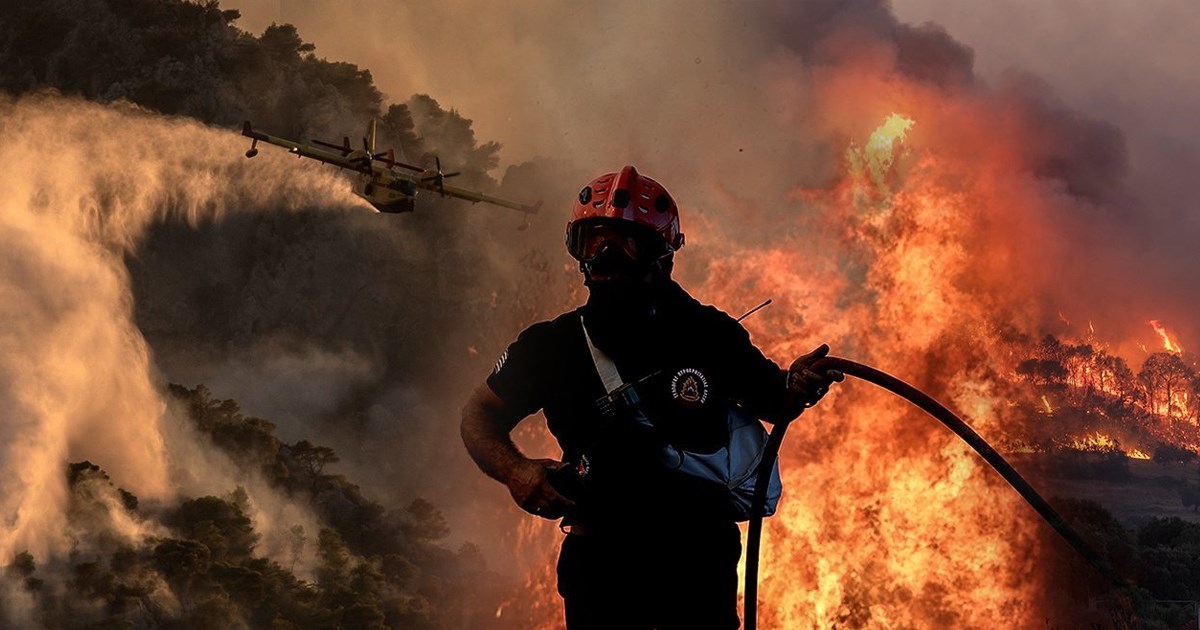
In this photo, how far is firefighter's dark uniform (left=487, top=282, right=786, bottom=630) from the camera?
A: 24.5ft

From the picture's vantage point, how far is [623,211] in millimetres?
7758

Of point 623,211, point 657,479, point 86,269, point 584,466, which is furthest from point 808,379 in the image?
point 86,269

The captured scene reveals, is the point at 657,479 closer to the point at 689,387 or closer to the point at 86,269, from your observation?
the point at 689,387

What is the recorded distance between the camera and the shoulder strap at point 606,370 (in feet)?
24.7

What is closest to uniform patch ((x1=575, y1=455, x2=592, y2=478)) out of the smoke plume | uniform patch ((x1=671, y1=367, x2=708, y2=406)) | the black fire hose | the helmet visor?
uniform patch ((x1=671, y1=367, x2=708, y2=406))

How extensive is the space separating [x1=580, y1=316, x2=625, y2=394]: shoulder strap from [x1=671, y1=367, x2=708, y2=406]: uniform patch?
35 centimetres

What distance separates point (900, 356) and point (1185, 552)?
38.1 m

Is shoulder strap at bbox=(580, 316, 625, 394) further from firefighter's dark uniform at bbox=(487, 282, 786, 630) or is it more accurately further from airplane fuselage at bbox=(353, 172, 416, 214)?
airplane fuselage at bbox=(353, 172, 416, 214)

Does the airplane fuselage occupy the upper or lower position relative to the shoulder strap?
upper

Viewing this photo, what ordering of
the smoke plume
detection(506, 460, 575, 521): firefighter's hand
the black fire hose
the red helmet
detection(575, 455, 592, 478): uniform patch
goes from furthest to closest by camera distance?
1. the smoke plume
2. the red helmet
3. detection(575, 455, 592, 478): uniform patch
4. the black fire hose
5. detection(506, 460, 575, 521): firefighter's hand

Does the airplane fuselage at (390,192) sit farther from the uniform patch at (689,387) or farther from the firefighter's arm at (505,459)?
the uniform patch at (689,387)

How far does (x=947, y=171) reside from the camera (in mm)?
42000

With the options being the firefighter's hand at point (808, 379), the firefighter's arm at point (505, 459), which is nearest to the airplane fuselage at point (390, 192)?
the firefighter's arm at point (505, 459)

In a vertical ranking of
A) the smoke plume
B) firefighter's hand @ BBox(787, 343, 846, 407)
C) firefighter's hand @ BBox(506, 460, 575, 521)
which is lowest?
firefighter's hand @ BBox(506, 460, 575, 521)
